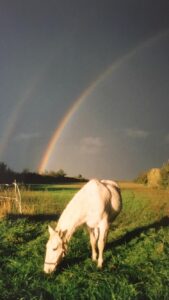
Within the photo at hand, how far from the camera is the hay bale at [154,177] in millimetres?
35062

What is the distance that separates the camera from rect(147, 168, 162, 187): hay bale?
3506 centimetres

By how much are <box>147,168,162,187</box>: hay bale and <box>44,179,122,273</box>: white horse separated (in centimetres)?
2338

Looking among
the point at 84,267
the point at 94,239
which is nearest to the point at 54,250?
the point at 84,267

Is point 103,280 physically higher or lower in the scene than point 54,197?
lower

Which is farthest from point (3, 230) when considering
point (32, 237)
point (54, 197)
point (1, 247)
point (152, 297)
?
point (54, 197)

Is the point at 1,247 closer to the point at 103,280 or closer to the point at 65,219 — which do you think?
the point at 65,219

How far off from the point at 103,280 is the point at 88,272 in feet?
2.46

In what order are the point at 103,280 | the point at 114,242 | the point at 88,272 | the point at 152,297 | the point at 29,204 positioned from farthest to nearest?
the point at 29,204, the point at 114,242, the point at 88,272, the point at 103,280, the point at 152,297

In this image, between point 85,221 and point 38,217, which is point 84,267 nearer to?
point 85,221

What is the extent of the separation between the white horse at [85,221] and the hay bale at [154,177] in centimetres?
2338

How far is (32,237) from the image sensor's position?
Result: 46.6 ft

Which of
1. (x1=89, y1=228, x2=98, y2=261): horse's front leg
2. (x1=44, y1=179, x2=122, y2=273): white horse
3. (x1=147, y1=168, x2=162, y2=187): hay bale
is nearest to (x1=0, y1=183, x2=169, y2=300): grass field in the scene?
(x1=89, y1=228, x2=98, y2=261): horse's front leg

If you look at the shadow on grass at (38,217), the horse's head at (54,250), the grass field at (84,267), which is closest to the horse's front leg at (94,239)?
the grass field at (84,267)

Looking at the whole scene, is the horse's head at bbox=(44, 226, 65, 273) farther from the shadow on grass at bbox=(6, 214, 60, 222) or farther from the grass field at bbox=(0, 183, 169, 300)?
the shadow on grass at bbox=(6, 214, 60, 222)
